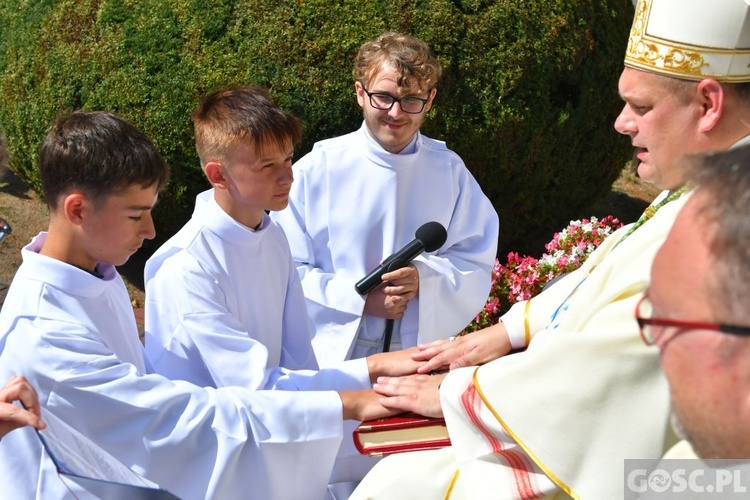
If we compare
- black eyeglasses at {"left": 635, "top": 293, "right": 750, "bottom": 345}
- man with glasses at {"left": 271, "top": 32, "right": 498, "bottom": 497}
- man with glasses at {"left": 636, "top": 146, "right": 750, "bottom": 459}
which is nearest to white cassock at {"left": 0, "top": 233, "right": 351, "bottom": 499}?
man with glasses at {"left": 271, "top": 32, "right": 498, "bottom": 497}

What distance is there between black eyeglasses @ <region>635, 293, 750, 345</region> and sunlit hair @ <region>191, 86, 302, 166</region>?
205 centimetres

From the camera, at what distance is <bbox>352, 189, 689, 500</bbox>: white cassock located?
2.10m

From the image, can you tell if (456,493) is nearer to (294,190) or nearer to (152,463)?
(152,463)

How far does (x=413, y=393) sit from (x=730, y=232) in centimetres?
158

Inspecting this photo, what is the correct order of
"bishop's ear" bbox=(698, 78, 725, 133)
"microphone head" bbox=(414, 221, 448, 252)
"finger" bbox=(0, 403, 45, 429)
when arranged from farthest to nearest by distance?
"microphone head" bbox=(414, 221, 448, 252) → "bishop's ear" bbox=(698, 78, 725, 133) → "finger" bbox=(0, 403, 45, 429)

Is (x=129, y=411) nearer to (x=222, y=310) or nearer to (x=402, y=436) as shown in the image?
(x=222, y=310)

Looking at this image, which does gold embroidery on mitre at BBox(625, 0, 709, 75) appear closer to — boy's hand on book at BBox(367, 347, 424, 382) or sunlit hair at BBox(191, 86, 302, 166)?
boy's hand on book at BBox(367, 347, 424, 382)

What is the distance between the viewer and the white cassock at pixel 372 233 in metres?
4.14

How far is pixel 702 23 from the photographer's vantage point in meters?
2.60

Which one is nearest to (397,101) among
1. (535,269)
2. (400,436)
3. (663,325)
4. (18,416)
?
(400,436)

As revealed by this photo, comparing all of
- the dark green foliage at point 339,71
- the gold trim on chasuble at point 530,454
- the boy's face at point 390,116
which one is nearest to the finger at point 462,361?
the gold trim on chasuble at point 530,454

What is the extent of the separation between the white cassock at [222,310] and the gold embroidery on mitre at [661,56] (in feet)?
4.56

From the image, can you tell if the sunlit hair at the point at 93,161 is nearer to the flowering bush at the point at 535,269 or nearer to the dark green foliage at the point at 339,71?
the dark green foliage at the point at 339,71

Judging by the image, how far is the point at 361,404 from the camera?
2848 millimetres
